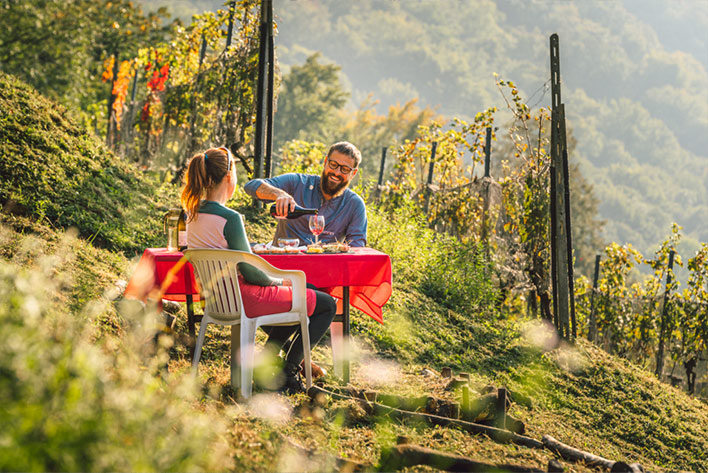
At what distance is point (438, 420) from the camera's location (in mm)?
3580

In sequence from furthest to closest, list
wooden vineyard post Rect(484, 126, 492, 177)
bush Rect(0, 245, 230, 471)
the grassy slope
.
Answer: wooden vineyard post Rect(484, 126, 492, 177) → the grassy slope → bush Rect(0, 245, 230, 471)

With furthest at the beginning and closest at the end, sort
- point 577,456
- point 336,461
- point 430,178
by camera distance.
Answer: point 430,178, point 577,456, point 336,461

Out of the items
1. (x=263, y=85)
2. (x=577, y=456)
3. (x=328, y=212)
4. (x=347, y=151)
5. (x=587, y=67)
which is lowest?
(x=577, y=456)

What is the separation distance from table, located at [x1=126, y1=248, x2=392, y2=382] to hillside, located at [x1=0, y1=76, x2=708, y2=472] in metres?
0.27

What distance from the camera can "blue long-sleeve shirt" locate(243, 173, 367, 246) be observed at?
165 inches

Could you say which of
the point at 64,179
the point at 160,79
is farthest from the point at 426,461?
the point at 160,79

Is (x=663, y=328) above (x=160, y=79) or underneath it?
underneath

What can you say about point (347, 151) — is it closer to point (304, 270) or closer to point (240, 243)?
point (304, 270)

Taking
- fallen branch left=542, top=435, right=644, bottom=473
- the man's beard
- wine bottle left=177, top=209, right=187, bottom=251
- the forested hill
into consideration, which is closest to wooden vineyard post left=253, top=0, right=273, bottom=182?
the man's beard

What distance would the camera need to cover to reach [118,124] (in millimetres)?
10938

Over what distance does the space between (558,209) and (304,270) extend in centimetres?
411

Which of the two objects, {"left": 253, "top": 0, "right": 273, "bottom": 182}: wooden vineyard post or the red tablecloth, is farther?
{"left": 253, "top": 0, "right": 273, "bottom": 182}: wooden vineyard post

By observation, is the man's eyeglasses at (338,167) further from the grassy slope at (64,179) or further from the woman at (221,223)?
the grassy slope at (64,179)

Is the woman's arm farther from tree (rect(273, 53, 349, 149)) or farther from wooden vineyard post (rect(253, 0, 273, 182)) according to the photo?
tree (rect(273, 53, 349, 149))
